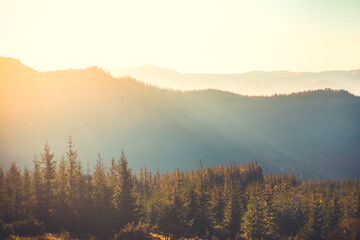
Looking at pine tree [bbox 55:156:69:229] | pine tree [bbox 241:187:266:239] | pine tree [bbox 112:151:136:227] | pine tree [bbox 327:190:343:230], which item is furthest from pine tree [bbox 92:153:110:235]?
pine tree [bbox 327:190:343:230]

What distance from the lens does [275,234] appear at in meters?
58.9

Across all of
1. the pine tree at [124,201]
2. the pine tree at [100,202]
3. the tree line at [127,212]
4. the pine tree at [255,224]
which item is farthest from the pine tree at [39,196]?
the pine tree at [255,224]

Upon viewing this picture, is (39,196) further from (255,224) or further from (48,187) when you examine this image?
(255,224)

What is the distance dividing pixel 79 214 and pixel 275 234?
3428cm

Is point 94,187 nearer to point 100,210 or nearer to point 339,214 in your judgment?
point 100,210

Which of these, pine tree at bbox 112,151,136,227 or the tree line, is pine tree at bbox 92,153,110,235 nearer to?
the tree line

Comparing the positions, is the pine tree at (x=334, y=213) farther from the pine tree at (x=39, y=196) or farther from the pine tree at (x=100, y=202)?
the pine tree at (x=39, y=196)

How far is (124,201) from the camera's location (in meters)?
47.4

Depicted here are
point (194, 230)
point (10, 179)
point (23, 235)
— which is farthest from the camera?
point (10, 179)

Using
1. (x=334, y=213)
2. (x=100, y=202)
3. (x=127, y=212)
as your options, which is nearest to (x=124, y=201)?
(x=127, y=212)

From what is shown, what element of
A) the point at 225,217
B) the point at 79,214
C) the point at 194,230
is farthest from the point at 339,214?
the point at 79,214

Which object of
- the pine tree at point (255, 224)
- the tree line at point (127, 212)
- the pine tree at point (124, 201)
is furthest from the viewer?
the pine tree at point (255, 224)

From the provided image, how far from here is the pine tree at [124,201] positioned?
153 ft

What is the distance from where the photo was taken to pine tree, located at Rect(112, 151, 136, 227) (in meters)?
46.7
